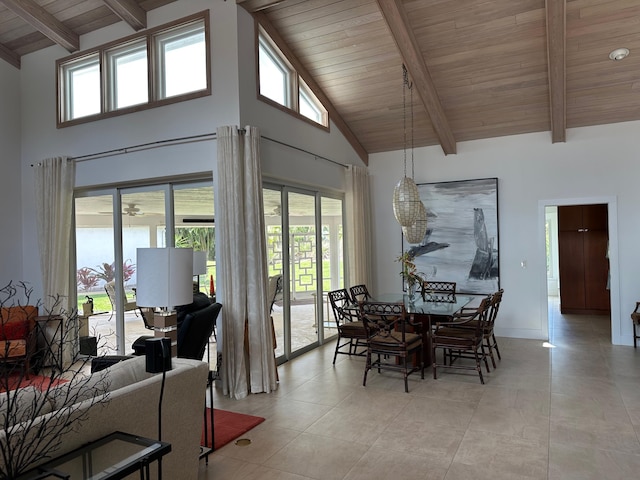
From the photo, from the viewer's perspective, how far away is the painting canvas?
6688 mm

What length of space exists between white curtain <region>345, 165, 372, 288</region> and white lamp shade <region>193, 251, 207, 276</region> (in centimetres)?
262

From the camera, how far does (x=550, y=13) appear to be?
13.5 ft

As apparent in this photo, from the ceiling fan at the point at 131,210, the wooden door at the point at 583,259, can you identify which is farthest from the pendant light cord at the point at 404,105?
the ceiling fan at the point at 131,210

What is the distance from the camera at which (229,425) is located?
3.64m

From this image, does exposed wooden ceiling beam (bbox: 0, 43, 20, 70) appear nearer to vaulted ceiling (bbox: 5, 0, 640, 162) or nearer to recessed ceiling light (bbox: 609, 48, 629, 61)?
vaulted ceiling (bbox: 5, 0, 640, 162)

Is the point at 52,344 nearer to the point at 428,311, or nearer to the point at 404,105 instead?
the point at 428,311

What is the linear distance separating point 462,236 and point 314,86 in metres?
3.19

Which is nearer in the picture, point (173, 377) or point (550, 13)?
point (173, 377)

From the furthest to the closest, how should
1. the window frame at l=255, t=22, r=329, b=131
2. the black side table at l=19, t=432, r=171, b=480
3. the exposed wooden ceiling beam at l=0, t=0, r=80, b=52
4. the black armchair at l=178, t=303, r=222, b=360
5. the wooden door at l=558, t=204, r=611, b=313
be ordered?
1. the wooden door at l=558, t=204, r=611, b=313
2. the window frame at l=255, t=22, r=329, b=131
3. the exposed wooden ceiling beam at l=0, t=0, r=80, b=52
4. the black armchair at l=178, t=303, r=222, b=360
5. the black side table at l=19, t=432, r=171, b=480

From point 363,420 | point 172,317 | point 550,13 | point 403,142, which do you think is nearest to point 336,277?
point 403,142

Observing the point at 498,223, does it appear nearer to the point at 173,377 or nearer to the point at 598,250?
the point at 598,250

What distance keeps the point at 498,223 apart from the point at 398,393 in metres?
3.50

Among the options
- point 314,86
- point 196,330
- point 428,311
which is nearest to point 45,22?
point 314,86

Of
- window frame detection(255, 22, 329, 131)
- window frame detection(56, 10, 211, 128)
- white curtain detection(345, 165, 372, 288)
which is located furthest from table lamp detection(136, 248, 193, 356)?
white curtain detection(345, 165, 372, 288)
